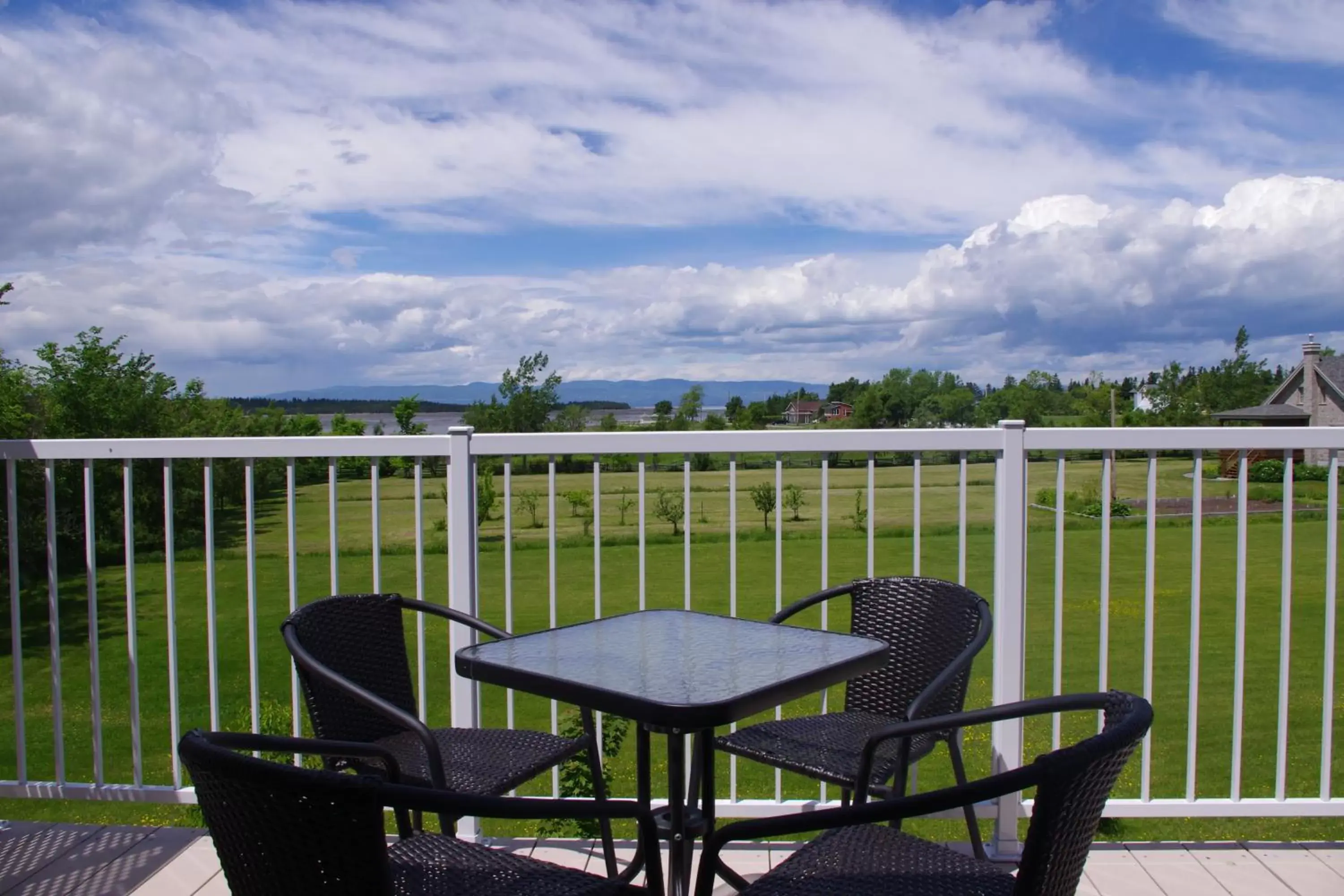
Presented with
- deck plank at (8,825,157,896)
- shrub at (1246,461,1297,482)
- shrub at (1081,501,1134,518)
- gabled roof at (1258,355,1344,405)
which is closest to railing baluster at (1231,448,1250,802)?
deck plank at (8,825,157,896)

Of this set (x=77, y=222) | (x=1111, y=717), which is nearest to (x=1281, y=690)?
(x=1111, y=717)

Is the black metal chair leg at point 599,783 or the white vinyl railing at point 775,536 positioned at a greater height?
the white vinyl railing at point 775,536

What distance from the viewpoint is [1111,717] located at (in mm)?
1708

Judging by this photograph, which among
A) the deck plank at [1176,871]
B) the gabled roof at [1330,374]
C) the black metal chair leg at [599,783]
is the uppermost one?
the gabled roof at [1330,374]

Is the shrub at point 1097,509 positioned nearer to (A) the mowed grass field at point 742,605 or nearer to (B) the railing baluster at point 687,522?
(A) the mowed grass field at point 742,605

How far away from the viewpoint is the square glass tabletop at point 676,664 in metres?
1.72

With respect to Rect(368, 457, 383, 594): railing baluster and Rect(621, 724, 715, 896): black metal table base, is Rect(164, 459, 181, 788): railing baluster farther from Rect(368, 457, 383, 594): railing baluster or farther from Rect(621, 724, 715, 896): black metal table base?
Rect(621, 724, 715, 896): black metal table base

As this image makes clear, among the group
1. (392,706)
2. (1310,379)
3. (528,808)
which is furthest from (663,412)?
(1310,379)

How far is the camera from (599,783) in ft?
8.25

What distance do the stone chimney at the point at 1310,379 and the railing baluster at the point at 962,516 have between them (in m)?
35.3

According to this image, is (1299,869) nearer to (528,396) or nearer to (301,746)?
(301,746)

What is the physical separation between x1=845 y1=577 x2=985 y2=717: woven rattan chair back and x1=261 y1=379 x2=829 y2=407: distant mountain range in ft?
26.8

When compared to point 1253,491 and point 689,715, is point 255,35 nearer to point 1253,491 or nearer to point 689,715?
point 689,715

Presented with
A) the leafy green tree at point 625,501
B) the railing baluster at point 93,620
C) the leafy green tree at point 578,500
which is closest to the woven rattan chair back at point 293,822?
the railing baluster at point 93,620
